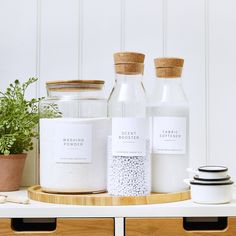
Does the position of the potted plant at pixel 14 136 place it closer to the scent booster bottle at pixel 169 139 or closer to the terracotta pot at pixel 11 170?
the terracotta pot at pixel 11 170

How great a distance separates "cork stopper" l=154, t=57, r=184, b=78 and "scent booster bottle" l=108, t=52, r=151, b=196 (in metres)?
0.07

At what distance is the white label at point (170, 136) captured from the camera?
47.9 inches

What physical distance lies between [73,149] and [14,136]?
0.72ft

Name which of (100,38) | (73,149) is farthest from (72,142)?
(100,38)

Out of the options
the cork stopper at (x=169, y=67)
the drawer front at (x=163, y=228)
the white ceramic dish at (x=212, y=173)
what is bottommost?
the drawer front at (x=163, y=228)

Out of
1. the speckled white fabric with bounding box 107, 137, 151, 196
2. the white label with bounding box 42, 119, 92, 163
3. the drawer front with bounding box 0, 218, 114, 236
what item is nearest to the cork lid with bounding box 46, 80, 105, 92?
the white label with bounding box 42, 119, 92, 163

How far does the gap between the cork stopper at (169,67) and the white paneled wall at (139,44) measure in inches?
10.5

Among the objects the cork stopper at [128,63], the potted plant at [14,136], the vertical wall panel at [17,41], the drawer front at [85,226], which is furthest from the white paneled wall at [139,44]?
the drawer front at [85,226]

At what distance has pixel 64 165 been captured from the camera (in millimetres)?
1180

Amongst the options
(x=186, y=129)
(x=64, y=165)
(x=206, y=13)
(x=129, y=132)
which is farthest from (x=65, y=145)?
(x=206, y=13)

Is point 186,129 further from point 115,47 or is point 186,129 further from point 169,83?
point 115,47

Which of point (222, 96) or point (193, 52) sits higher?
point (193, 52)

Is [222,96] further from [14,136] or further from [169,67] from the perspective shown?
[14,136]

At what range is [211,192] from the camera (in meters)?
1.12
